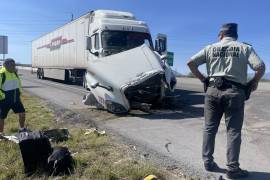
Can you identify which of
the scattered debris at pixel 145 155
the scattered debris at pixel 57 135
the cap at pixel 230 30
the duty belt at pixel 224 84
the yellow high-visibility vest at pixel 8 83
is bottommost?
the scattered debris at pixel 145 155

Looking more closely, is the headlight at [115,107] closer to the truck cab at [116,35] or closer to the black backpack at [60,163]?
the truck cab at [116,35]

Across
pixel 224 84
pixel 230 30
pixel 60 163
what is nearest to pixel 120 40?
pixel 60 163

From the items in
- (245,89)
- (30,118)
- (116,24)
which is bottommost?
(30,118)

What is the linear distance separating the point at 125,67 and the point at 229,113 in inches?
265

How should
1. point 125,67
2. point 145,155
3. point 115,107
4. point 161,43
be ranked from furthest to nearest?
point 161,43 < point 125,67 < point 115,107 < point 145,155

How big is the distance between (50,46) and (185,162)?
2786 centimetres

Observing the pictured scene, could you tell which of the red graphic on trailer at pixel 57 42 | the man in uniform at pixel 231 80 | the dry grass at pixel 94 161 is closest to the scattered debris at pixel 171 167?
the dry grass at pixel 94 161

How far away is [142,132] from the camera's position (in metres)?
9.47

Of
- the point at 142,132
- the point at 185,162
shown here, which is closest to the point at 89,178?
the point at 185,162

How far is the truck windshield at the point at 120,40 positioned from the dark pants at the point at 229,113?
11.2 meters

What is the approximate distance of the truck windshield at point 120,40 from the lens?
56.3 ft

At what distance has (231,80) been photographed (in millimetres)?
5727

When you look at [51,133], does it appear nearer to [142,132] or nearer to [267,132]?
[142,132]

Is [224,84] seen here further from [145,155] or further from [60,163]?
[60,163]
